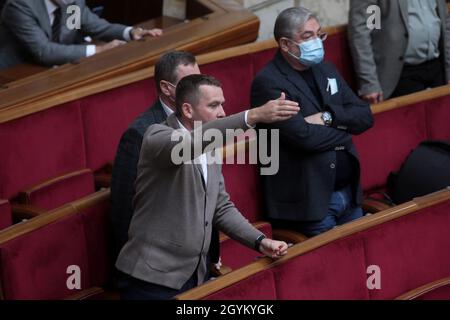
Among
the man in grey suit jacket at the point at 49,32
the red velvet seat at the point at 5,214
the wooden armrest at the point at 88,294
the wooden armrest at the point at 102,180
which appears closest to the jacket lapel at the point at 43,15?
the man in grey suit jacket at the point at 49,32

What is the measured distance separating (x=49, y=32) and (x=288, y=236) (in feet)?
1.46

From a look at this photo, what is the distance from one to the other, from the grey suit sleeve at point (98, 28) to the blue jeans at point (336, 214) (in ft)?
1.47

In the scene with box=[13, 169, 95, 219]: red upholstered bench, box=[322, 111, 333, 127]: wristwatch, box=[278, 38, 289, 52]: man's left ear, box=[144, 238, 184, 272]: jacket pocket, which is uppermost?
box=[278, 38, 289, 52]: man's left ear

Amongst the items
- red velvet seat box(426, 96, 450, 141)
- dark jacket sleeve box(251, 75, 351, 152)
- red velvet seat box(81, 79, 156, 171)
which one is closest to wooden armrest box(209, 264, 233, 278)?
dark jacket sleeve box(251, 75, 351, 152)

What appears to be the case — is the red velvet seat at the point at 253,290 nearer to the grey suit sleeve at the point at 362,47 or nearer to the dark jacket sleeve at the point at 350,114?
the dark jacket sleeve at the point at 350,114

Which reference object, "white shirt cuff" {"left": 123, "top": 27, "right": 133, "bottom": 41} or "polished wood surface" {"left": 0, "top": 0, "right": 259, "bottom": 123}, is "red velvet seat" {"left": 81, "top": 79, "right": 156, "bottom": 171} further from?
"white shirt cuff" {"left": 123, "top": 27, "right": 133, "bottom": 41}

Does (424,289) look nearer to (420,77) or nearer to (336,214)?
(336,214)

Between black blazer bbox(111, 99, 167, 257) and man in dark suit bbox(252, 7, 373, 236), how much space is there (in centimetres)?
18

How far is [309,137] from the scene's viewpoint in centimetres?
108

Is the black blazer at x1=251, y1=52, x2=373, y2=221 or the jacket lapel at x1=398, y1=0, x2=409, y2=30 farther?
the jacket lapel at x1=398, y1=0, x2=409, y2=30

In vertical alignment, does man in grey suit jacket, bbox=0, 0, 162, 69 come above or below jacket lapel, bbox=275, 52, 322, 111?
above

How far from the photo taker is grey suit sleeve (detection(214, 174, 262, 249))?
36.2 inches

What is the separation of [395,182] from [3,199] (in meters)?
0.43

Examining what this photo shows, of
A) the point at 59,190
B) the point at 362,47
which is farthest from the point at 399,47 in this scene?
the point at 59,190
